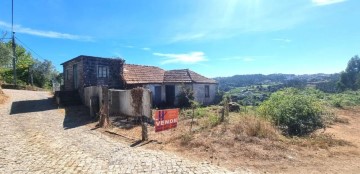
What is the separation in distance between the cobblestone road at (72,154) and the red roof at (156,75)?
10.5 meters

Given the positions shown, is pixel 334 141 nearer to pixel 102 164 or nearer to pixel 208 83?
pixel 102 164

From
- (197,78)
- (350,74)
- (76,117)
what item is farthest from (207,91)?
(350,74)

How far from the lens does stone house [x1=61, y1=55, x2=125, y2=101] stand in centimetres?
2012

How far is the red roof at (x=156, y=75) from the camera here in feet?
75.7

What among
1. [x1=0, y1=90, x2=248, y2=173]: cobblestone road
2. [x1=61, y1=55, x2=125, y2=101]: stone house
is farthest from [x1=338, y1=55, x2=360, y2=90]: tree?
[x1=0, y1=90, x2=248, y2=173]: cobblestone road

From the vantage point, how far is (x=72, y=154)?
8.43 m

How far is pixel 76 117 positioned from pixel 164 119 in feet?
24.3

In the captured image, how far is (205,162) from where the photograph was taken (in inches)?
308

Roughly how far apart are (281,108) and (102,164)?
9.83 meters

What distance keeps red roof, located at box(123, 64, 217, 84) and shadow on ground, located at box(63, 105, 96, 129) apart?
201 inches

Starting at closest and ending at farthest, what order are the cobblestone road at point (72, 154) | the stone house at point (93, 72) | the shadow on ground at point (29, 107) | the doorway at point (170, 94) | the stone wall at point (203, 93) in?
the cobblestone road at point (72, 154), the shadow on ground at point (29, 107), the stone house at point (93, 72), the doorway at point (170, 94), the stone wall at point (203, 93)

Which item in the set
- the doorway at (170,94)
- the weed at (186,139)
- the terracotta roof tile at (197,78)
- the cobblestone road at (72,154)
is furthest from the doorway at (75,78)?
the weed at (186,139)

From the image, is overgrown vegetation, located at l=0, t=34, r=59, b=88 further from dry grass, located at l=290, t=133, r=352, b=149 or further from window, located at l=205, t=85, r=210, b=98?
dry grass, located at l=290, t=133, r=352, b=149

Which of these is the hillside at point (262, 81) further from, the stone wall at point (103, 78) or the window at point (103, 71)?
the window at point (103, 71)
